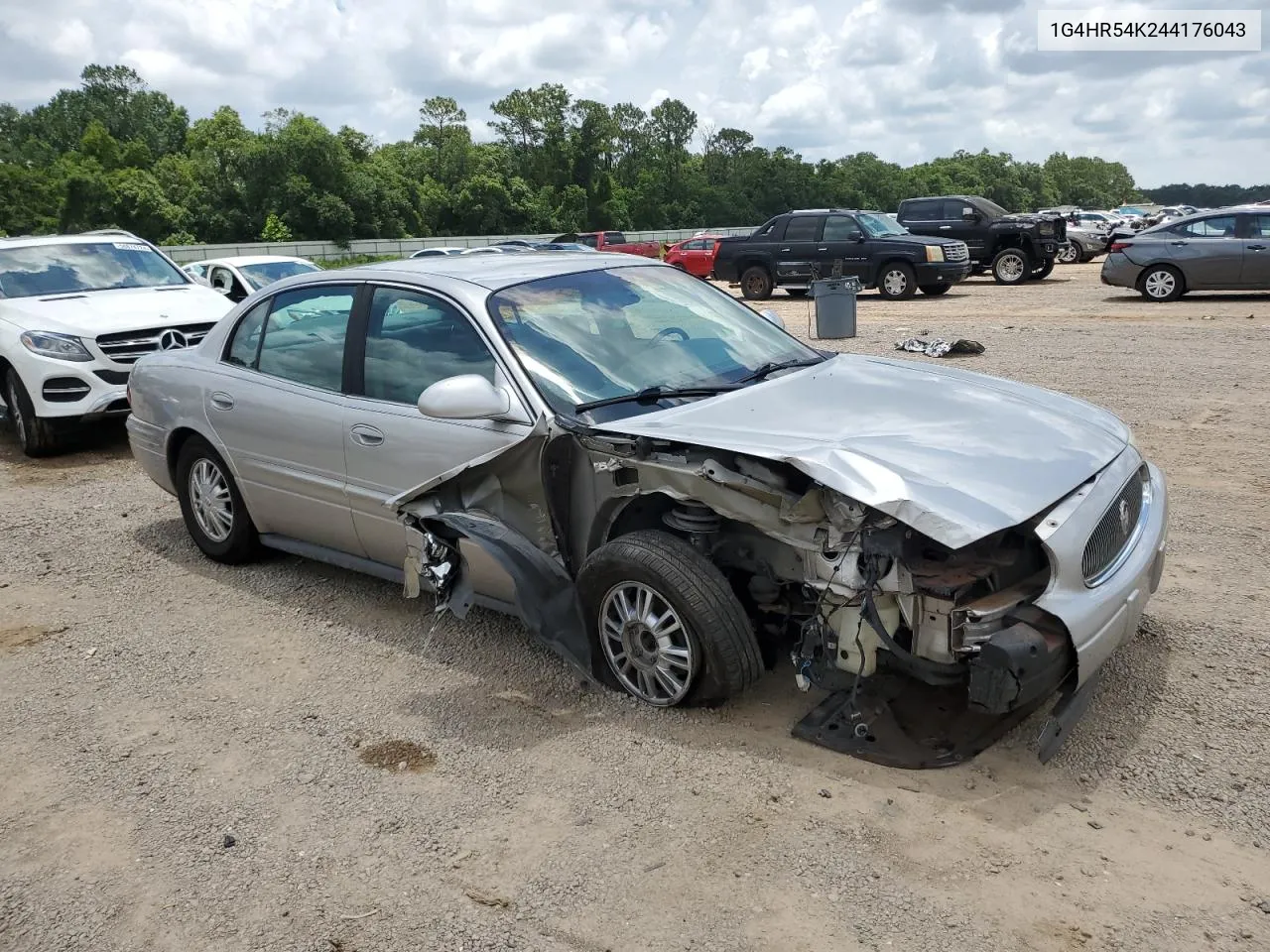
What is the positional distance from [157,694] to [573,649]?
1.82 meters

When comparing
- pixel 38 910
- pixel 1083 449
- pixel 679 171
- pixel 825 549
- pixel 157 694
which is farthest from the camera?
pixel 679 171

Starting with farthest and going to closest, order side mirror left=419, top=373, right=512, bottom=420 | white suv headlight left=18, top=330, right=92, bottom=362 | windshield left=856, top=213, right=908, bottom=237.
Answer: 1. windshield left=856, top=213, right=908, bottom=237
2. white suv headlight left=18, top=330, right=92, bottom=362
3. side mirror left=419, top=373, right=512, bottom=420

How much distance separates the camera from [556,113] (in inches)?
3497

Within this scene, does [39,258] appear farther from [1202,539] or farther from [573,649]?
[1202,539]

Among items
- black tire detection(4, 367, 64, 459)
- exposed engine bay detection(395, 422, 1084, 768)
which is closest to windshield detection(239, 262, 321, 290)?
black tire detection(4, 367, 64, 459)

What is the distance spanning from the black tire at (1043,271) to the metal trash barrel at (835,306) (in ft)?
36.2

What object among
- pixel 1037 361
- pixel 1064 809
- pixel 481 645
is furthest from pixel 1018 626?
pixel 1037 361

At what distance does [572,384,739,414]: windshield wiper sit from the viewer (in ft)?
13.7

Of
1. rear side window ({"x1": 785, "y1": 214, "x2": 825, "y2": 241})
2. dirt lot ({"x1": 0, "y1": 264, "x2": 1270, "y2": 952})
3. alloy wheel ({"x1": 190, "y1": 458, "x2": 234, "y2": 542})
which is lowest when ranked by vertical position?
dirt lot ({"x1": 0, "y1": 264, "x2": 1270, "y2": 952})

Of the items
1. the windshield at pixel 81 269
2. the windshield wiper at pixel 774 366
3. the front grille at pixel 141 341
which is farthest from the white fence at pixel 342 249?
the windshield wiper at pixel 774 366

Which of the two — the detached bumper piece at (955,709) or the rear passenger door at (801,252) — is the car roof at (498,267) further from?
the rear passenger door at (801,252)

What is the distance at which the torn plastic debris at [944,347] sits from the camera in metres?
12.6

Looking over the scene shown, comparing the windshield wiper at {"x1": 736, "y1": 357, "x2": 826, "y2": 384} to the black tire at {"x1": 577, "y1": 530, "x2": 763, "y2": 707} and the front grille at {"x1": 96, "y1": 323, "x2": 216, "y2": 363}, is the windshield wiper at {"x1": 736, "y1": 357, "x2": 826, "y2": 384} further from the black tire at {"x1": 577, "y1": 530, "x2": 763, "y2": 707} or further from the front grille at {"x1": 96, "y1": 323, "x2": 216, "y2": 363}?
the front grille at {"x1": 96, "y1": 323, "x2": 216, "y2": 363}

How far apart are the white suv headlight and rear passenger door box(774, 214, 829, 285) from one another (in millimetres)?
14559
